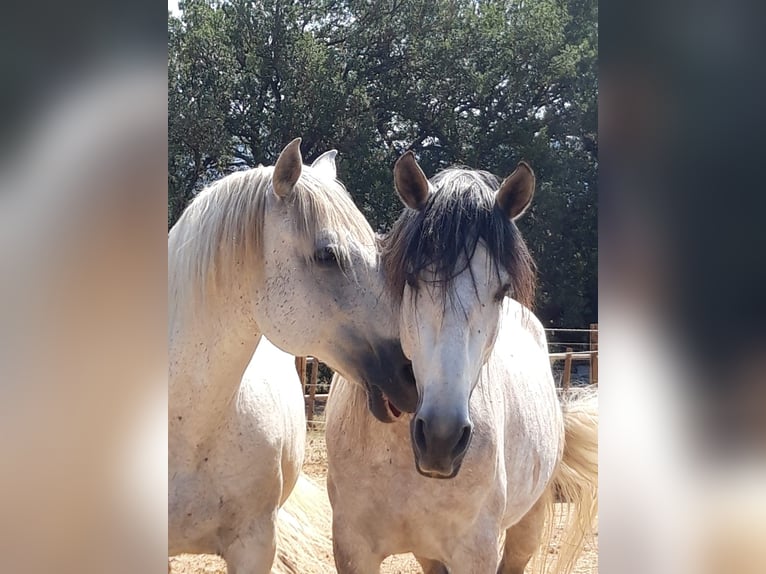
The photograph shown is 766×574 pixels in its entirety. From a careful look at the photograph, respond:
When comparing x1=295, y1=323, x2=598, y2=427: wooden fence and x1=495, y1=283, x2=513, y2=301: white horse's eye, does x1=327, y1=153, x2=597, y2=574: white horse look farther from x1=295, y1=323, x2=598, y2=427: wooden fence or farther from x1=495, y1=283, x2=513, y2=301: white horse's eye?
x1=295, y1=323, x2=598, y2=427: wooden fence

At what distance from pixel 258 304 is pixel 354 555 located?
65 centimetres

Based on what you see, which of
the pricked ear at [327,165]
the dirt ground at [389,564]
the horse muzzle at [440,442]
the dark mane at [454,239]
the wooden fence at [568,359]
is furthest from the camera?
the wooden fence at [568,359]

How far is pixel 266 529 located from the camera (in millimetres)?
1548

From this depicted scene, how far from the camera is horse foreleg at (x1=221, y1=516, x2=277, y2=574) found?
59.2 inches

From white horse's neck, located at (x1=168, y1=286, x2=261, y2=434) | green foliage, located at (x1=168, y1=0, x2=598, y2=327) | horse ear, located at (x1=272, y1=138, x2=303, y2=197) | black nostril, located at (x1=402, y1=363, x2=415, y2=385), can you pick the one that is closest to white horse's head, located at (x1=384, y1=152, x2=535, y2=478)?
black nostril, located at (x1=402, y1=363, x2=415, y2=385)

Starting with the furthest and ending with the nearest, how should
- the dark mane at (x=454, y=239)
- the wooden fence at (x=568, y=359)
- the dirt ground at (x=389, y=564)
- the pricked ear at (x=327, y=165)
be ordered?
1. the wooden fence at (x=568, y=359)
2. the dirt ground at (x=389, y=564)
3. the pricked ear at (x=327, y=165)
4. the dark mane at (x=454, y=239)

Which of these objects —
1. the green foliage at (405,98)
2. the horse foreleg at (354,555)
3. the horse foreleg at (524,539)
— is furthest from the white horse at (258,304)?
the horse foreleg at (524,539)

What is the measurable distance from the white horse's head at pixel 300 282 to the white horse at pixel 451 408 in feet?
0.30

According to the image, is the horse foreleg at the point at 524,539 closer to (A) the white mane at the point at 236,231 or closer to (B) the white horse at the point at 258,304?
(B) the white horse at the point at 258,304

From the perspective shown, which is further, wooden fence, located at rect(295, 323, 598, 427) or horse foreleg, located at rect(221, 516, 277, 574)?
wooden fence, located at rect(295, 323, 598, 427)

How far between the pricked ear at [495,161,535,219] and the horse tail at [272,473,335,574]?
4.82 feet

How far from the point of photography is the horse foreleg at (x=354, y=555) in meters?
1.57
